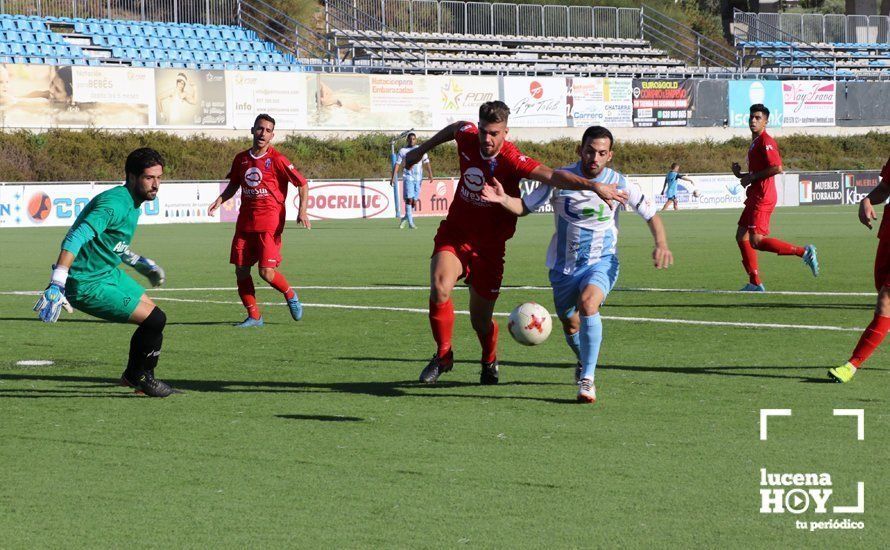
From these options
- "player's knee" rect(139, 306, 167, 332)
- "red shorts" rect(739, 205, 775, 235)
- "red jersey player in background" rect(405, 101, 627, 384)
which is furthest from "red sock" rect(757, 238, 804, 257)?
"player's knee" rect(139, 306, 167, 332)

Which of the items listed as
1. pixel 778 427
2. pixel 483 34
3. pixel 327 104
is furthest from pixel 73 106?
pixel 778 427

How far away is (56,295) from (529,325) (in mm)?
3169

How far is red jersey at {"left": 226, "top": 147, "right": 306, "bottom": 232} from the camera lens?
1301cm

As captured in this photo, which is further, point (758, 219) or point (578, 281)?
point (758, 219)

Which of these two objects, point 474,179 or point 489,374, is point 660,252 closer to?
point 474,179

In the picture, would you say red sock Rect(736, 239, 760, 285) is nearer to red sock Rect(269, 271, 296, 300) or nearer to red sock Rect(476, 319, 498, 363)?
red sock Rect(269, 271, 296, 300)

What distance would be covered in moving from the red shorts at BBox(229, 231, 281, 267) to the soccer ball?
15.5ft

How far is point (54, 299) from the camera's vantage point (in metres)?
7.45

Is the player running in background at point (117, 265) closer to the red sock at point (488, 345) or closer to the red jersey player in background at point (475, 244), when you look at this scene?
the red jersey player in background at point (475, 244)

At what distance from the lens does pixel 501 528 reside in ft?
16.0

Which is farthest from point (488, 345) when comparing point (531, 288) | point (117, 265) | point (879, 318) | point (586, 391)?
point (531, 288)

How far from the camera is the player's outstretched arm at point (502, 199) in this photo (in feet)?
25.5

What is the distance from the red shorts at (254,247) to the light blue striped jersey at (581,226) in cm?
503

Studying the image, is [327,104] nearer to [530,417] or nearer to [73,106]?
[73,106]
